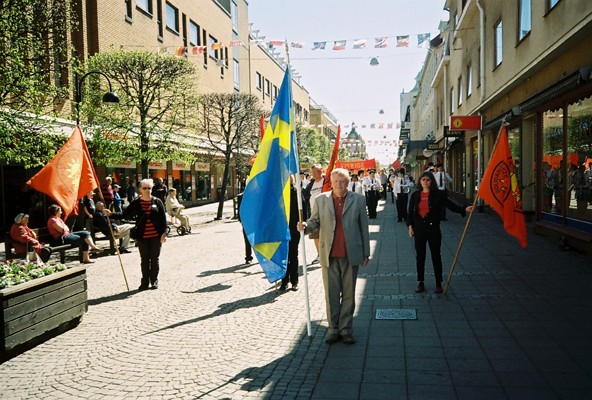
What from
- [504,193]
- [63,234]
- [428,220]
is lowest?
[63,234]

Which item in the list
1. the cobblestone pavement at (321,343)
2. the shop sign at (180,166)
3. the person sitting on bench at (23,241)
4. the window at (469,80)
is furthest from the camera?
the shop sign at (180,166)

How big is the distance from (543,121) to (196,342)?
10.8m

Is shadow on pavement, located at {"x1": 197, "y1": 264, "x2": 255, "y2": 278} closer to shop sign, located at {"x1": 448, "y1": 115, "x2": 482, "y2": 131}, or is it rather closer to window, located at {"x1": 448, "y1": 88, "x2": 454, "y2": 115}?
shop sign, located at {"x1": 448, "y1": 115, "x2": 482, "y2": 131}

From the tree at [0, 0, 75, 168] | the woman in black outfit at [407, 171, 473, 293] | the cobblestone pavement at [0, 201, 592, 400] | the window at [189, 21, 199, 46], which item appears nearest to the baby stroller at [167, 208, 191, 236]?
the tree at [0, 0, 75, 168]

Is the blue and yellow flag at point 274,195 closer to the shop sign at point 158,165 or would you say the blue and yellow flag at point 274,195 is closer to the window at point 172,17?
the shop sign at point 158,165

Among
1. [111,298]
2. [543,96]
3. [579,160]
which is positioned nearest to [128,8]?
[543,96]

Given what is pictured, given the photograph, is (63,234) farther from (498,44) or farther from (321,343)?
(498,44)

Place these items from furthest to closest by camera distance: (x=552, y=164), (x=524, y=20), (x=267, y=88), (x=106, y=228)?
(x=267, y=88)
(x=524, y=20)
(x=106, y=228)
(x=552, y=164)

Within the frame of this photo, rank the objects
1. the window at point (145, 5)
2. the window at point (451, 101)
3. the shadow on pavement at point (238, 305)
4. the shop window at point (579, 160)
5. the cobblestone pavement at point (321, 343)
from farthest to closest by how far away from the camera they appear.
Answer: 1. the window at point (451, 101)
2. the window at point (145, 5)
3. the shop window at point (579, 160)
4. the shadow on pavement at point (238, 305)
5. the cobblestone pavement at point (321, 343)

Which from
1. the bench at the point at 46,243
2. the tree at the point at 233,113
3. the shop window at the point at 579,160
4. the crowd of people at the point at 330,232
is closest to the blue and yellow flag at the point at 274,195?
the crowd of people at the point at 330,232

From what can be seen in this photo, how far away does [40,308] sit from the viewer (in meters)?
5.50

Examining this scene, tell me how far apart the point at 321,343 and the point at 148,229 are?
408 centimetres

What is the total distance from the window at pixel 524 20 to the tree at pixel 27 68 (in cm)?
1113

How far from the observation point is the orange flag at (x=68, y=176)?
7.38 metres
